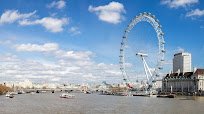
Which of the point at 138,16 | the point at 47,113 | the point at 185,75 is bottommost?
the point at 47,113

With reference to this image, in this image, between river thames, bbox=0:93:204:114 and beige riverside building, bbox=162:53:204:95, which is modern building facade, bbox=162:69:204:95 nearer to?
beige riverside building, bbox=162:53:204:95

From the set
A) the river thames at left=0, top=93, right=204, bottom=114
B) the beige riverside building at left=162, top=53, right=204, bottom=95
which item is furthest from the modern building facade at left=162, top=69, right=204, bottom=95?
the river thames at left=0, top=93, right=204, bottom=114

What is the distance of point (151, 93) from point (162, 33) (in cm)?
3787

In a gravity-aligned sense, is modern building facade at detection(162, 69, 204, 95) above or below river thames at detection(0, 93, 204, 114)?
above

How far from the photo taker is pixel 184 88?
175 m

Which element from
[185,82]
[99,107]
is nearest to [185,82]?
[185,82]

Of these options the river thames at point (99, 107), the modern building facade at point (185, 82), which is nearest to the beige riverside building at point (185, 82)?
the modern building facade at point (185, 82)

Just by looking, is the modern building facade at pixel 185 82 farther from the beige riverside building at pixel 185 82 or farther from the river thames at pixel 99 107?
the river thames at pixel 99 107

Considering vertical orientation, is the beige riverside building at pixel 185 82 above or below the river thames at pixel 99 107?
above

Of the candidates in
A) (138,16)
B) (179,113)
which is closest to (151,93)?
(138,16)

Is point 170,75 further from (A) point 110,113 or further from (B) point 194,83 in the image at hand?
(A) point 110,113

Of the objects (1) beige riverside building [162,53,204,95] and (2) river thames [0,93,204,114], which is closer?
(2) river thames [0,93,204,114]

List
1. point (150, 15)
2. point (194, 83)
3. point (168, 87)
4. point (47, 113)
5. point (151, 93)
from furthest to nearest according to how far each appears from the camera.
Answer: point (168, 87) < point (194, 83) < point (151, 93) < point (150, 15) < point (47, 113)

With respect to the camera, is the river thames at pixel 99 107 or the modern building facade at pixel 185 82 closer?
the river thames at pixel 99 107
